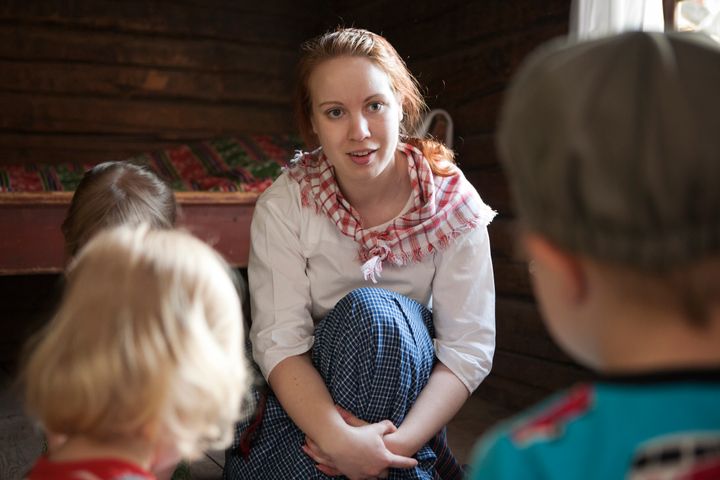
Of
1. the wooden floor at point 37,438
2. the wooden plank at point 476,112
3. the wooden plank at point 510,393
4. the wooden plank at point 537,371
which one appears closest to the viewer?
the wooden floor at point 37,438

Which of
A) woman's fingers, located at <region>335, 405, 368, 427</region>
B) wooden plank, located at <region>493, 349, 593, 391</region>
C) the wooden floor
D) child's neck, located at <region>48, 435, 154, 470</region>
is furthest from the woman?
wooden plank, located at <region>493, 349, 593, 391</region>

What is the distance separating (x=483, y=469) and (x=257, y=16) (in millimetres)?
4042

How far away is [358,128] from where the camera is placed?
1879mm

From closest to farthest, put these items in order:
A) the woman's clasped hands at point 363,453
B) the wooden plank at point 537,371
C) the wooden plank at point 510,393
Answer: the woman's clasped hands at point 363,453
the wooden plank at point 537,371
the wooden plank at point 510,393

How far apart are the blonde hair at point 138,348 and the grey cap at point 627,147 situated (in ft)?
1.61

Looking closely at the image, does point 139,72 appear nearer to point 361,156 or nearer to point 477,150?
point 477,150

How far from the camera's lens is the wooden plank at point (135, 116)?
4.00 m

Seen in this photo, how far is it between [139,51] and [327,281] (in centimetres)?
269

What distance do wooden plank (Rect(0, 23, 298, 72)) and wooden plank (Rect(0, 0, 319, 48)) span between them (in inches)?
1.5

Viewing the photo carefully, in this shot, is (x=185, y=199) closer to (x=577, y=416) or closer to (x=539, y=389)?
(x=539, y=389)

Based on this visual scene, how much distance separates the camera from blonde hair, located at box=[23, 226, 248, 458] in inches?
39.8

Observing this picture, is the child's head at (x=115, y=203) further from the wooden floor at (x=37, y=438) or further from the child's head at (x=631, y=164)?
the child's head at (x=631, y=164)

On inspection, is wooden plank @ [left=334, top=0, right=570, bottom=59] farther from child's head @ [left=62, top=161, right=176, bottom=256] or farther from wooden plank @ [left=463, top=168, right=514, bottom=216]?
child's head @ [left=62, top=161, right=176, bottom=256]

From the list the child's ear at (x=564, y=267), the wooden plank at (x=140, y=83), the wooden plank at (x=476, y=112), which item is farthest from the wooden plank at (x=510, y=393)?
the child's ear at (x=564, y=267)
